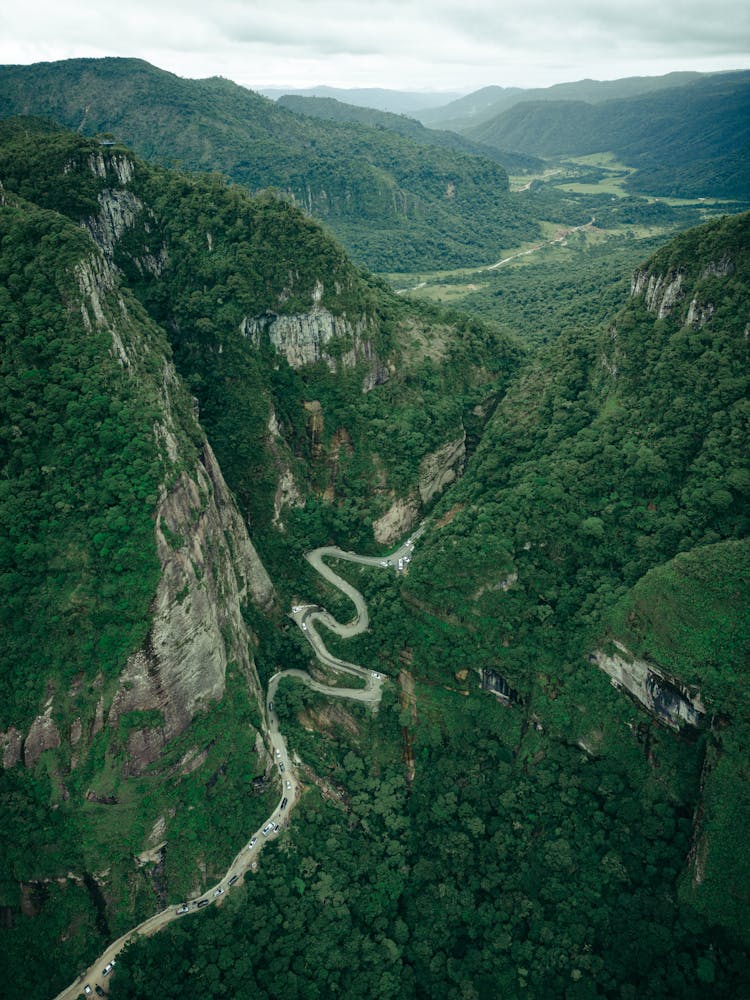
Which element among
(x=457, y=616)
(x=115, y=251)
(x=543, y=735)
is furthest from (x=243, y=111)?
(x=543, y=735)

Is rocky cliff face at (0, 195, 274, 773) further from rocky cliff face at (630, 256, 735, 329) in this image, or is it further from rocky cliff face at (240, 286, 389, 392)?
rocky cliff face at (630, 256, 735, 329)

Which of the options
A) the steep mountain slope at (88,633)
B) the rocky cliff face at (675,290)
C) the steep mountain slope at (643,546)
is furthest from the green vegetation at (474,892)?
the rocky cliff face at (675,290)

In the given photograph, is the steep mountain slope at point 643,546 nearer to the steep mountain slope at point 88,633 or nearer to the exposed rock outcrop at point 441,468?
the exposed rock outcrop at point 441,468

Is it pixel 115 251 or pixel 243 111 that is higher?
pixel 243 111

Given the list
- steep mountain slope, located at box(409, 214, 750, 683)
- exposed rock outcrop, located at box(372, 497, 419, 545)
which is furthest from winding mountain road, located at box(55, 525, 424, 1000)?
steep mountain slope, located at box(409, 214, 750, 683)

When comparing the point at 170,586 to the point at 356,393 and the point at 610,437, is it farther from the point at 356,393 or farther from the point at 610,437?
the point at 610,437
